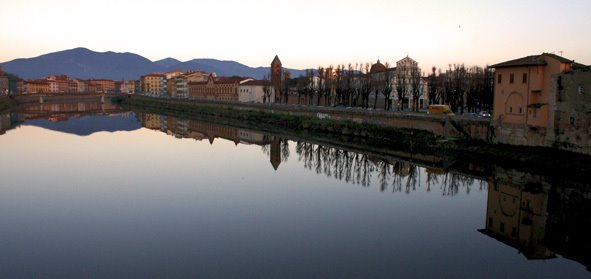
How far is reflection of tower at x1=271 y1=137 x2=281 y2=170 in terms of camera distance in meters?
20.6

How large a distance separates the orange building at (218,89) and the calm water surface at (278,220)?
4637cm

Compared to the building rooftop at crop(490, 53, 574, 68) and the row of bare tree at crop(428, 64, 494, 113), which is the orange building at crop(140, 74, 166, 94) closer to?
the row of bare tree at crop(428, 64, 494, 113)

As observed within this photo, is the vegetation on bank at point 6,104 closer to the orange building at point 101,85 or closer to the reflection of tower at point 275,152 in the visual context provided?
the reflection of tower at point 275,152

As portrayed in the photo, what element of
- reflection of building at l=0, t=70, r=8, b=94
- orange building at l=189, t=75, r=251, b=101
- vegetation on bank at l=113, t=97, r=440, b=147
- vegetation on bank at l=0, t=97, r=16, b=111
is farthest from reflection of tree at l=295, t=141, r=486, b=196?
reflection of building at l=0, t=70, r=8, b=94

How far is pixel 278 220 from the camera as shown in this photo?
1159 cm

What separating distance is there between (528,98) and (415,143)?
6.28 m

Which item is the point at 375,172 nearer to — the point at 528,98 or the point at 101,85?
the point at 528,98

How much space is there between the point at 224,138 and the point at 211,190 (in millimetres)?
15837

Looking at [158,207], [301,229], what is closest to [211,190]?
[158,207]

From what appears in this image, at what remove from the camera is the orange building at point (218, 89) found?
219 feet

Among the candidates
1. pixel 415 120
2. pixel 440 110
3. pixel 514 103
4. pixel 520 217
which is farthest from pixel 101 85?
pixel 520 217

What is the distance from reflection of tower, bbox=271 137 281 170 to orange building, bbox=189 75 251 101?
125 ft

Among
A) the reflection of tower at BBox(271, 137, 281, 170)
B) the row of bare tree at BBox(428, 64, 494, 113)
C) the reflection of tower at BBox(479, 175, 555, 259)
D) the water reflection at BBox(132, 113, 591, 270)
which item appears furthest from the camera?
the row of bare tree at BBox(428, 64, 494, 113)

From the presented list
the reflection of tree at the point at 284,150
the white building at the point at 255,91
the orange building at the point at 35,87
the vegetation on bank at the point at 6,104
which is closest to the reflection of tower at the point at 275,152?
the reflection of tree at the point at 284,150
